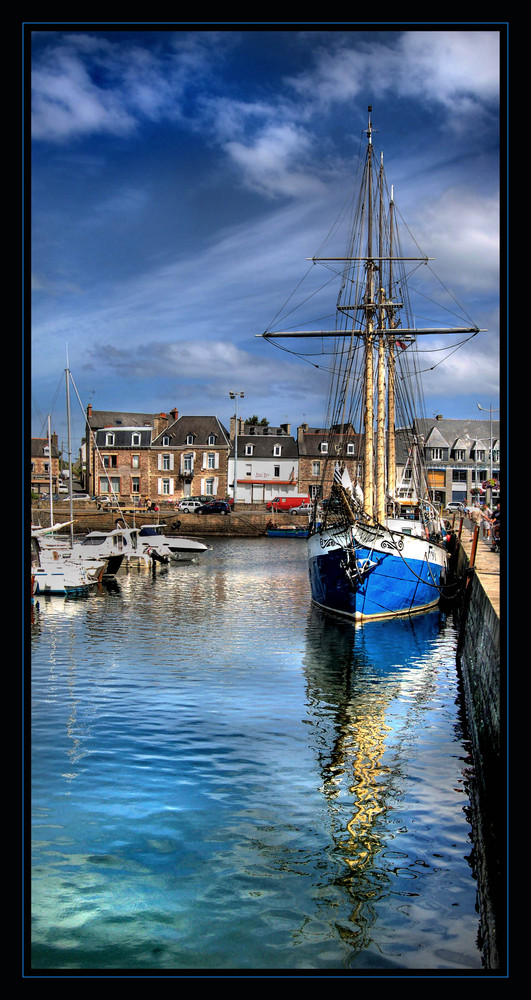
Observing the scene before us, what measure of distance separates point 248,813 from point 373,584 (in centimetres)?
1791

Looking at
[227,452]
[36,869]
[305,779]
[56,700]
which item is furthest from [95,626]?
[227,452]

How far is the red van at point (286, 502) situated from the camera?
7991 cm

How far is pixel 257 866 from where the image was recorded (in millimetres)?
8641

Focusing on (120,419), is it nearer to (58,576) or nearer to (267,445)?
(267,445)

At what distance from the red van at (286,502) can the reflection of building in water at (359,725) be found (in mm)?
51689

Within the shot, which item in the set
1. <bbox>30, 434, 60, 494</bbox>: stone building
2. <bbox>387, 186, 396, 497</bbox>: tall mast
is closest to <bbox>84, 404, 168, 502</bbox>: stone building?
<bbox>30, 434, 60, 494</bbox>: stone building

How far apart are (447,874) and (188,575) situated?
34.6 meters

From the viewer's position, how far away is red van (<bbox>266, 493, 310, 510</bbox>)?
7991 centimetres

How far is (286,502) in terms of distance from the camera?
81500 mm

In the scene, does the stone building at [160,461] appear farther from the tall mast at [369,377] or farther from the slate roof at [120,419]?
the tall mast at [369,377]

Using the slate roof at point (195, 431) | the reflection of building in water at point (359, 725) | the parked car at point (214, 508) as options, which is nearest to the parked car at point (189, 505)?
the parked car at point (214, 508)

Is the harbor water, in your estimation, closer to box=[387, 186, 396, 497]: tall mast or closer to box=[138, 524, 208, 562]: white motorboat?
box=[387, 186, 396, 497]: tall mast
